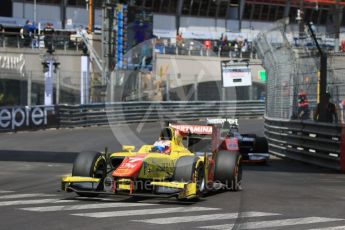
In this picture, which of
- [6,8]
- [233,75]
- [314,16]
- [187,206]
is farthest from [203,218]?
[314,16]

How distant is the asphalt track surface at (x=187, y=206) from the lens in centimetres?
797

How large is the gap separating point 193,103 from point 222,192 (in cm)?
2539

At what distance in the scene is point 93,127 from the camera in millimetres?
31250

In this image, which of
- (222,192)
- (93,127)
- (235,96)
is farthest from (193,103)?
(222,192)

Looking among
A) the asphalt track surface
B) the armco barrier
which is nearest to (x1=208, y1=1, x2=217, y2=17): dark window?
Result: the armco barrier

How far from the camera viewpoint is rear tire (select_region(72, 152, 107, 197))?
1009 cm

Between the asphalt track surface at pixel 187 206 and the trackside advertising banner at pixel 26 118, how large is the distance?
37.1 feet

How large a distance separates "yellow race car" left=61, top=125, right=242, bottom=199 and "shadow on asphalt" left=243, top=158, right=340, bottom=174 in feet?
16.5

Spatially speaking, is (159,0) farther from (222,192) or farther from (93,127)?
(222,192)

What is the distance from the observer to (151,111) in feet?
118

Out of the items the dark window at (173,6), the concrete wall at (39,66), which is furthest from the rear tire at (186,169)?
the dark window at (173,6)

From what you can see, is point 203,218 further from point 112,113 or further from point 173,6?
point 173,6

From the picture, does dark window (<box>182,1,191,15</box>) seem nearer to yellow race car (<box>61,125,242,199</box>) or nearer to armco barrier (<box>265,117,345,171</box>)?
armco barrier (<box>265,117,345,171</box>)

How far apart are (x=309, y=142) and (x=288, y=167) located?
0.96 metres
